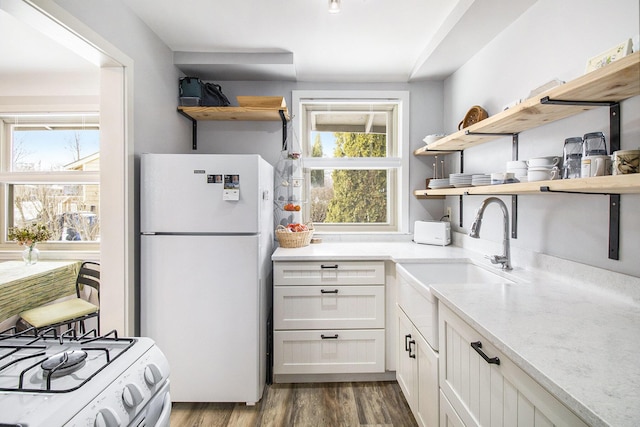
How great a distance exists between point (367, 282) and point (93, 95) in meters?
2.88

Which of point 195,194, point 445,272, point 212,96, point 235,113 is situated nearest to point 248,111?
point 235,113

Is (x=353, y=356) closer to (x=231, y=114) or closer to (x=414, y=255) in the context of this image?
(x=414, y=255)

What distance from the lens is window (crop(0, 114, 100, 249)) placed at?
9.18ft

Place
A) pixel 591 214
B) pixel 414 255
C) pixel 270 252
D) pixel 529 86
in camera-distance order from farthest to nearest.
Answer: pixel 270 252
pixel 414 255
pixel 529 86
pixel 591 214

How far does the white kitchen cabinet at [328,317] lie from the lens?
2.07 metres

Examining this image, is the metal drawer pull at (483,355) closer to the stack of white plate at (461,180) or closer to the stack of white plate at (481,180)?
the stack of white plate at (481,180)

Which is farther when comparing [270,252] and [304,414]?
[270,252]

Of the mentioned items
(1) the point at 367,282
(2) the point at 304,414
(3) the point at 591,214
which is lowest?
(2) the point at 304,414

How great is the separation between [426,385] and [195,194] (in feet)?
5.33

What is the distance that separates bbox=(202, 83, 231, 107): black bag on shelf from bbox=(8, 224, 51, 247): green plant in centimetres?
182

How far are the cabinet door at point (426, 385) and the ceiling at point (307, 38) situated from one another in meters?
1.78

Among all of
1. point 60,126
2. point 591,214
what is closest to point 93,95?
point 60,126

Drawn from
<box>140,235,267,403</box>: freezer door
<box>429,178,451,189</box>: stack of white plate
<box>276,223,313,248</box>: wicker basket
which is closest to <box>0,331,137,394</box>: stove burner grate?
<box>140,235,267,403</box>: freezer door

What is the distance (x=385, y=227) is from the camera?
2854 mm
